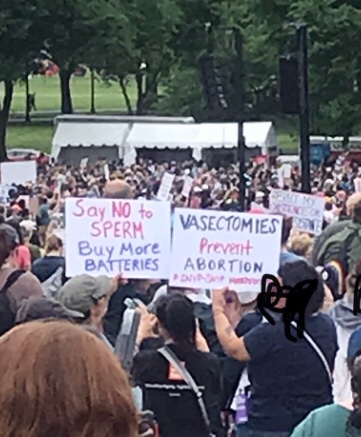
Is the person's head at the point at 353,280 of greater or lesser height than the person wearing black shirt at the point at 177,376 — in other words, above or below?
above

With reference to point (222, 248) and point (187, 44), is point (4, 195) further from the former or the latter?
point (187, 44)

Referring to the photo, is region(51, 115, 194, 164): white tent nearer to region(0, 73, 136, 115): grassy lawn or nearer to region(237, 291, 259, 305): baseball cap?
region(0, 73, 136, 115): grassy lawn

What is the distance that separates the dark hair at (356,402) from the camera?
3618 mm

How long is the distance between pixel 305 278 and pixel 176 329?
567mm

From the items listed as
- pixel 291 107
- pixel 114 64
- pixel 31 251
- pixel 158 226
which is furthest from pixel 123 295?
pixel 114 64

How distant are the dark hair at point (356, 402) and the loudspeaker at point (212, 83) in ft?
63.2

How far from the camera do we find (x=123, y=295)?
24.1ft

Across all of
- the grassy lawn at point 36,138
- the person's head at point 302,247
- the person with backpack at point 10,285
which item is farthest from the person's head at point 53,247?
the grassy lawn at point 36,138

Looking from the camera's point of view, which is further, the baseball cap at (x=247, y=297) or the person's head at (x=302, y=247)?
the person's head at (x=302, y=247)

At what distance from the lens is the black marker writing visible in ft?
17.8

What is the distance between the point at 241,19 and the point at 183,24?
369 inches

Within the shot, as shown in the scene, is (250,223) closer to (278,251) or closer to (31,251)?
(278,251)

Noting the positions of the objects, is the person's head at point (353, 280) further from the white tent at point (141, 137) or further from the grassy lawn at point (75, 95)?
the grassy lawn at point (75, 95)

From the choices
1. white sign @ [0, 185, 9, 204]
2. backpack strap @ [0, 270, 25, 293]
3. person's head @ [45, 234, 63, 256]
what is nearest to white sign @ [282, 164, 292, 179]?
white sign @ [0, 185, 9, 204]
